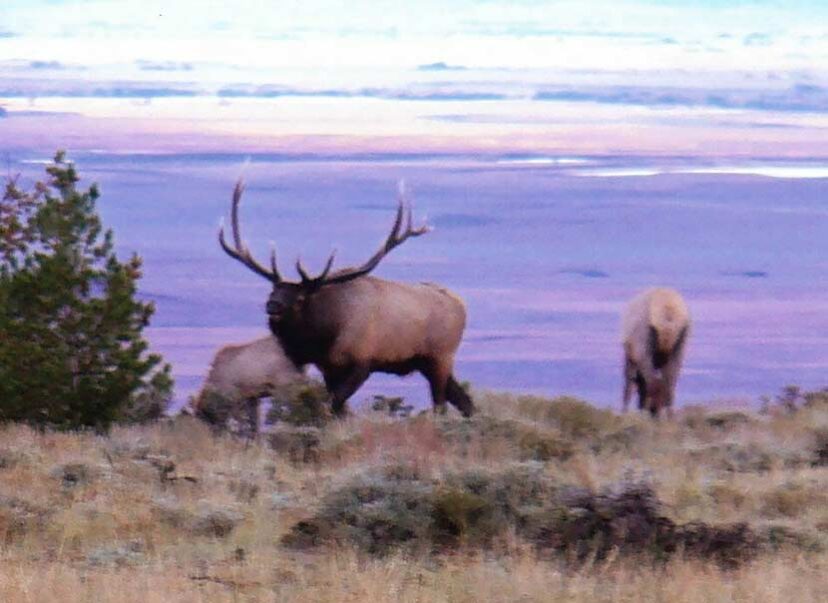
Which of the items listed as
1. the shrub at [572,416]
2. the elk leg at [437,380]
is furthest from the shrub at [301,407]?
the shrub at [572,416]

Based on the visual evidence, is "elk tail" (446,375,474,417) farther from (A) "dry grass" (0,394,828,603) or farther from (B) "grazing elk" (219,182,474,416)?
(A) "dry grass" (0,394,828,603)

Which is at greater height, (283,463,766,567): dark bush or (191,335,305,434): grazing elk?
(283,463,766,567): dark bush

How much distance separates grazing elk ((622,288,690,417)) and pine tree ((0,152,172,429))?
6.31 metres

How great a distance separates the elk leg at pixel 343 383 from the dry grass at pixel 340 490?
1.36 metres

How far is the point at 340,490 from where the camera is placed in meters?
10.0

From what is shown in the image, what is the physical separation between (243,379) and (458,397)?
2.49m

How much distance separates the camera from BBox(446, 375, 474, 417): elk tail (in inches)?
742

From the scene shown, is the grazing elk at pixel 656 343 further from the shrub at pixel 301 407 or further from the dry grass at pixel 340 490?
the shrub at pixel 301 407

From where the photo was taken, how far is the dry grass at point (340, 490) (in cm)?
797

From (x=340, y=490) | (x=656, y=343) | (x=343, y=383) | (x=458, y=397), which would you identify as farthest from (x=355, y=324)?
(x=340, y=490)

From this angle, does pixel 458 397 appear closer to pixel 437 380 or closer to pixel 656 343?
pixel 437 380

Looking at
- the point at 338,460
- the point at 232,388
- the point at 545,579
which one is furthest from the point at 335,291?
the point at 545,579

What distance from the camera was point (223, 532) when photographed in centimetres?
986

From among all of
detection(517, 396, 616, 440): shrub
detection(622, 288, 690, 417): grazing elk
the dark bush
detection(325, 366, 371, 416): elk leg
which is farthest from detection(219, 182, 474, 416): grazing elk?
the dark bush
